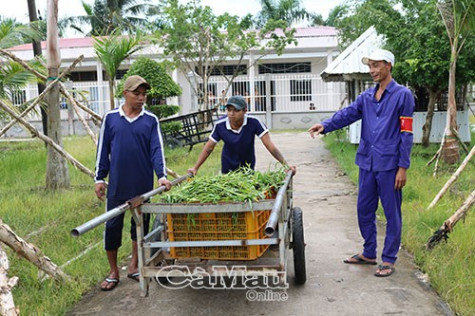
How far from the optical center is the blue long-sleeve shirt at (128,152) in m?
4.40

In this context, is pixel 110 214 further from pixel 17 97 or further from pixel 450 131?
pixel 17 97

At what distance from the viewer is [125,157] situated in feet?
14.5

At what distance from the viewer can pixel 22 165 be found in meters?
9.95

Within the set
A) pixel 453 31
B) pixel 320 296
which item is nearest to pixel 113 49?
pixel 320 296

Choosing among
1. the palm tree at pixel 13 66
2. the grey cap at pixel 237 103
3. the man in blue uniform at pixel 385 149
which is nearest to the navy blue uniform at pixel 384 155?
the man in blue uniform at pixel 385 149

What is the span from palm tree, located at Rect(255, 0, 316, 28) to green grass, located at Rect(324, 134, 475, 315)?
58.0 feet

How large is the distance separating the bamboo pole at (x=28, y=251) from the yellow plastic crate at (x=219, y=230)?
1.29 meters

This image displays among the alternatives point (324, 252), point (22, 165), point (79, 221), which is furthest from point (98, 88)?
point (324, 252)

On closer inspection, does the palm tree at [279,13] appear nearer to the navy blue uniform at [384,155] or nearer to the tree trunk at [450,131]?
the tree trunk at [450,131]

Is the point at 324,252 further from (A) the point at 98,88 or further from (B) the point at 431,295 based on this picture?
(A) the point at 98,88

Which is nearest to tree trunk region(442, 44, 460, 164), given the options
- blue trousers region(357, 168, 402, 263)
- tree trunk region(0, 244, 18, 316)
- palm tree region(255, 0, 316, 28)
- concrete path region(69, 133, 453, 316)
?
concrete path region(69, 133, 453, 316)

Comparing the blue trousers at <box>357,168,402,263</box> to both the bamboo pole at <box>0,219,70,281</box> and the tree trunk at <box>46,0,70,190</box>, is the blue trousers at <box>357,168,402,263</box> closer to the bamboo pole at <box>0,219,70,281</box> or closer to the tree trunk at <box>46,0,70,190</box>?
the bamboo pole at <box>0,219,70,281</box>

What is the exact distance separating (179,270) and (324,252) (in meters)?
2.22

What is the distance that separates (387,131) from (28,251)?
10.6 ft
